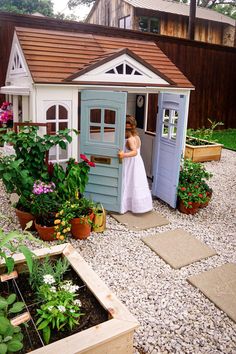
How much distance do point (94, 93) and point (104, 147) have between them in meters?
0.85

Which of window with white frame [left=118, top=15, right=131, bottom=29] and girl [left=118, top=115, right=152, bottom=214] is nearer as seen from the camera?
girl [left=118, top=115, right=152, bottom=214]

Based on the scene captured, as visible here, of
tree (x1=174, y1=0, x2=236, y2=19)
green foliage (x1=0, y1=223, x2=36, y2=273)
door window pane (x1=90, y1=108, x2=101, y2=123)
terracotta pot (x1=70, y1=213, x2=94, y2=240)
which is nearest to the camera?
green foliage (x1=0, y1=223, x2=36, y2=273)

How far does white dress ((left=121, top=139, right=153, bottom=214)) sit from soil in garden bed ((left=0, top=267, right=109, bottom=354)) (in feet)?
7.79

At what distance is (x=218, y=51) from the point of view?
42.2 ft

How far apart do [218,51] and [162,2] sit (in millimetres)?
9945

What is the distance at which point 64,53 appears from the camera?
539 centimetres

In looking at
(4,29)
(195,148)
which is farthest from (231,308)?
(4,29)

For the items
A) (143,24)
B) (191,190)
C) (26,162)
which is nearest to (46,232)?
(26,162)

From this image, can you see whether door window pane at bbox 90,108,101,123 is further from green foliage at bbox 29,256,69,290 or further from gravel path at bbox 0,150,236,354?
green foliage at bbox 29,256,69,290

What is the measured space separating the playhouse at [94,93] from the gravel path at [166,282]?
0.75 metres

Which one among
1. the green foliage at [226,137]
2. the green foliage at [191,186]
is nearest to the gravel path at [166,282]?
the green foliage at [191,186]

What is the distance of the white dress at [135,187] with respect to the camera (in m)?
5.14

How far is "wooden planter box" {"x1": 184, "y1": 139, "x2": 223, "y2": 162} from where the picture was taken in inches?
342

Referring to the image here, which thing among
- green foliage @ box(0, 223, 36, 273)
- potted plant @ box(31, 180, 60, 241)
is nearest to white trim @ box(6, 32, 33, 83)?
potted plant @ box(31, 180, 60, 241)
